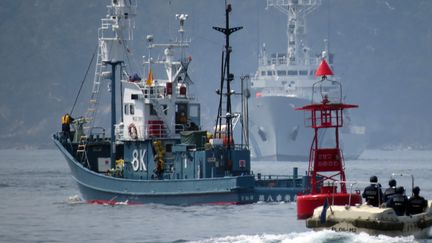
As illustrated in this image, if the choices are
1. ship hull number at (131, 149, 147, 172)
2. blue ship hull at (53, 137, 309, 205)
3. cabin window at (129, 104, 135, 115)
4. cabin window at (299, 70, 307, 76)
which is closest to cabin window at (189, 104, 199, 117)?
cabin window at (129, 104, 135, 115)

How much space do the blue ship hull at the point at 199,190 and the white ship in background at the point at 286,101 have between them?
95.5 metres

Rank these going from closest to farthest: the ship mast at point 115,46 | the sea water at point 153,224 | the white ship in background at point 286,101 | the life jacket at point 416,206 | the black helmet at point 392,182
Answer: the life jacket at point 416,206
the black helmet at point 392,182
the sea water at point 153,224
the ship mast at point 115,46
the white ship in background at point 286,101

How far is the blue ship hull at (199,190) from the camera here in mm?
59000

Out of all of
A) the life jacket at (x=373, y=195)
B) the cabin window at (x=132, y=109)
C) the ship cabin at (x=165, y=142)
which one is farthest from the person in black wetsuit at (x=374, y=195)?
the cabin window at (x=132, y=109)

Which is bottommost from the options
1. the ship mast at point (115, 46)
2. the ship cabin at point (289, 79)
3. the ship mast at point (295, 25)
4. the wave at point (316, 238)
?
→ the wave at point (316, 238)

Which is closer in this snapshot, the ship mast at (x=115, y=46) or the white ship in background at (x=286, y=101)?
the ship mast at (x=115, y=46)

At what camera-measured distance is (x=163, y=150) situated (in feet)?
209

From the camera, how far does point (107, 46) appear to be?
68.8m

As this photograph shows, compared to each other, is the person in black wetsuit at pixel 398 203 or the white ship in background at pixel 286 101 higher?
the white ship in background at pixel 286 101

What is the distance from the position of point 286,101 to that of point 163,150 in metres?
97.7

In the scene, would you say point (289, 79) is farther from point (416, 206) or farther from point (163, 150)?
point (416, 206)

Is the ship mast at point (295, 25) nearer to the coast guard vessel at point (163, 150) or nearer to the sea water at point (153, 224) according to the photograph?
the coast guard vessel at point (163, 150)

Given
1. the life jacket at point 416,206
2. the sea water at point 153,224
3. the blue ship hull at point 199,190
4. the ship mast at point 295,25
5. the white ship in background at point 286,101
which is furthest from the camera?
the ship mast at point 295,25

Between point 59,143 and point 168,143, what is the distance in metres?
8.28
